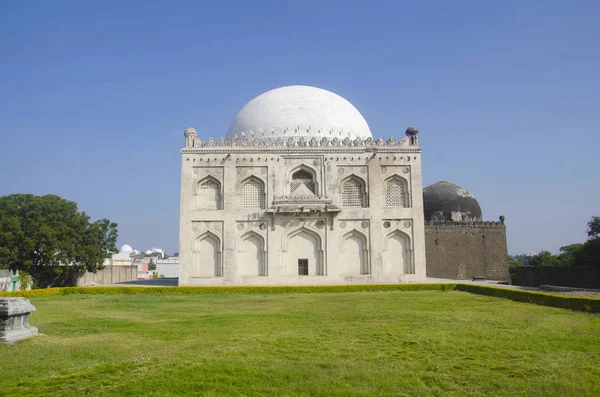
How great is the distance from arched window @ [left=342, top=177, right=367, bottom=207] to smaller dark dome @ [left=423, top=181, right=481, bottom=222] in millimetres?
8807

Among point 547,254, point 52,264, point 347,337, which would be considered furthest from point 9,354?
point 547,254

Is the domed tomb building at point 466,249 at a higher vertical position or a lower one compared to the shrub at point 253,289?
higher

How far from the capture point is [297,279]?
25.3 metres

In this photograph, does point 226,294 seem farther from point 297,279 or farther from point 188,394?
Answer: point 188,394

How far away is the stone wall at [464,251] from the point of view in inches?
1255

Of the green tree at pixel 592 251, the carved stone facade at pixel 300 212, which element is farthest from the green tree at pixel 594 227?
the carved stone facade at pixel 300 212

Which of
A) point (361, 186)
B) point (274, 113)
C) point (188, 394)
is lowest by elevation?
point (188, 394)

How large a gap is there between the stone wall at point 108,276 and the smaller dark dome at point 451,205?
24674 mm

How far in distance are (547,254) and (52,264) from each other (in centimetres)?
5220

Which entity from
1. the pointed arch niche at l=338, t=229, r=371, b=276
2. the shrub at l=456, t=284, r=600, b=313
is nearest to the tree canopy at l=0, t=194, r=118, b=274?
the pointed arch niche at l=338, t=229, r=371, b=276

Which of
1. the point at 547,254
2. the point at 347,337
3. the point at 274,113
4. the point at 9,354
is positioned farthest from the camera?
the point at 547,254

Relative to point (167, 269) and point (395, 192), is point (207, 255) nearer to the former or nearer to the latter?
point (395, 192)

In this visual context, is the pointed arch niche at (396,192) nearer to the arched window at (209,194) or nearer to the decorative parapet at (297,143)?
the decorative parapet at (297,143)

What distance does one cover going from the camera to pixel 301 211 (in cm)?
2533
